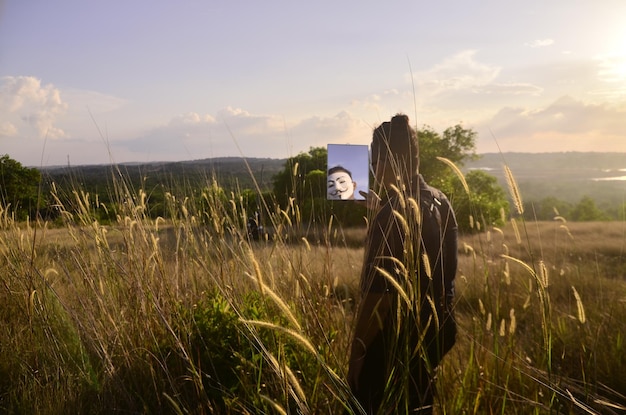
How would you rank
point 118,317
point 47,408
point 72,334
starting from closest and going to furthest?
point 47,408 → point 118,317 → point 72,334

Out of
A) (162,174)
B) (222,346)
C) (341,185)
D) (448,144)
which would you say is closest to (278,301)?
(222,346)

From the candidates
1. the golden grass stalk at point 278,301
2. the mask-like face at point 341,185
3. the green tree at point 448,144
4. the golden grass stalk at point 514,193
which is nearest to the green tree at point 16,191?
the mask-like face at point 341,185

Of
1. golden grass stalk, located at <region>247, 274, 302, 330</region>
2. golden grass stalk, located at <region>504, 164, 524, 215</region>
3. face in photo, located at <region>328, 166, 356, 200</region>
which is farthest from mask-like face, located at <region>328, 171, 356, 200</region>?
golden grass stalk, located at <region>247, 274, 302, 330</region>

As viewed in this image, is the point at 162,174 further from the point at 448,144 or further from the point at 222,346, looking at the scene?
the point at 448,144

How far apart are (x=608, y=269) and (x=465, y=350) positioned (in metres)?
3.94

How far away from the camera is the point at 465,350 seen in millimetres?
3510

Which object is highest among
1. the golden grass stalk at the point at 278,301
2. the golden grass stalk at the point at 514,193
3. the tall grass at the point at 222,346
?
the golden grass stalk at the point at 514,193

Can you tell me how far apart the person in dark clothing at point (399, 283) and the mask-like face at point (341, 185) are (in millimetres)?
1039

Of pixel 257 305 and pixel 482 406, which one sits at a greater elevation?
pixel 257 305

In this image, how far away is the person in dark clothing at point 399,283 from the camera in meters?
2.04

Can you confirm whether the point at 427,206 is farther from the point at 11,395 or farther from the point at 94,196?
the point at 94,196

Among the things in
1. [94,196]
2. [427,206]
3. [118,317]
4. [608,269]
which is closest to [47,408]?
[118,317]

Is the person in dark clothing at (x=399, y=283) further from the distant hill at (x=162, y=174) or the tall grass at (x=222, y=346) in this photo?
the distant hill at (x=162, y=174)

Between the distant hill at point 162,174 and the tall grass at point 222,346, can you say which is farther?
the distant hill at point 162,174
